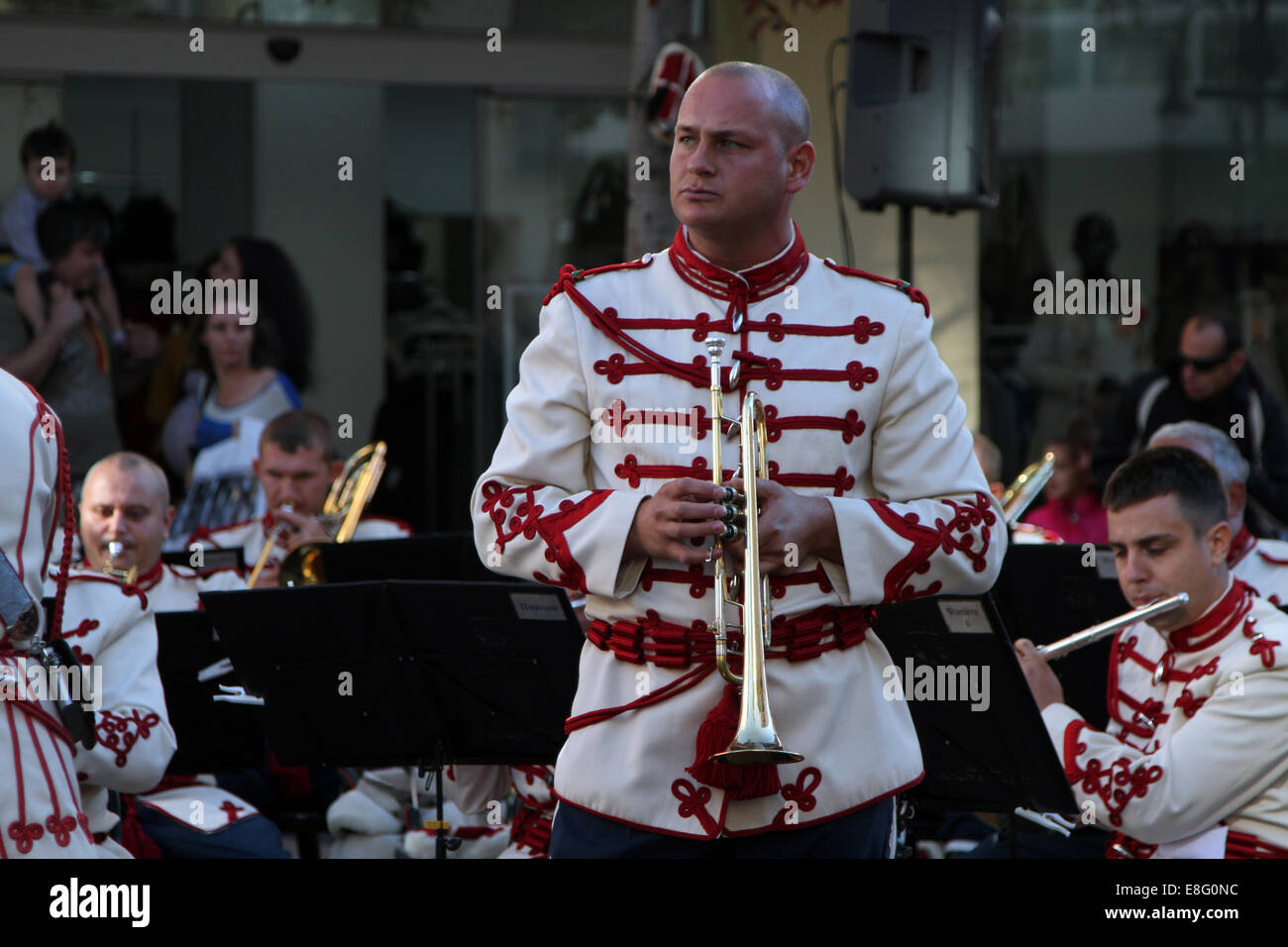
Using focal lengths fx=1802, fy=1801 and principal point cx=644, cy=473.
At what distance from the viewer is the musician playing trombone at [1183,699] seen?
3.65 m

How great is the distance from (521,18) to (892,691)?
700cm

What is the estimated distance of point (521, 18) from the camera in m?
9.12

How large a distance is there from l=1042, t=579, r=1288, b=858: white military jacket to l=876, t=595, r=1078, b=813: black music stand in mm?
155

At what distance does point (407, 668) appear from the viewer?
404cm

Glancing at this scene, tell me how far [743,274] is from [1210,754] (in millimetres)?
1619

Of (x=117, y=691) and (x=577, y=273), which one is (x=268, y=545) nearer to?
(x=117, y=691)

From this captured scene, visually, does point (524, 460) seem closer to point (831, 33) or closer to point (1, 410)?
point (1, 410)

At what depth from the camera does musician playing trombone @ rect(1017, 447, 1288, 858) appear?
3.65 m

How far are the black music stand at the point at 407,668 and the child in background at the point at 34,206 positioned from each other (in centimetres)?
460

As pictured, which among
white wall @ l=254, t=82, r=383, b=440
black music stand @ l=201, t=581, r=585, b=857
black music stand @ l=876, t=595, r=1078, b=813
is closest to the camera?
black music stand @ l=876, t=595, r=1078, b=813

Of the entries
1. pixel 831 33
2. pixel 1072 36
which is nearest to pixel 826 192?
pixel 831 33

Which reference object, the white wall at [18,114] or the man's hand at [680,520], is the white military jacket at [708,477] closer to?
the man's hand at [680,520]
